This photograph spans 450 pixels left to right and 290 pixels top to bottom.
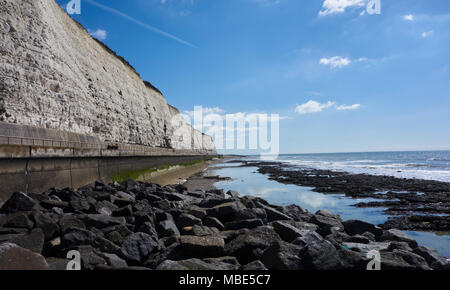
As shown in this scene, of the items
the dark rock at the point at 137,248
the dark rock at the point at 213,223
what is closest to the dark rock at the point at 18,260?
the dark rock at the point at 137,248

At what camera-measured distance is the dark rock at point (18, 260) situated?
2492 mm

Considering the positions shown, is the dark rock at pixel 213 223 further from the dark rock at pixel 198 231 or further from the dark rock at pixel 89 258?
the dark rock at pixel 89 258

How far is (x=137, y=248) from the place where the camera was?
10.9ft

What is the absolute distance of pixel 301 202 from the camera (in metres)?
11.0

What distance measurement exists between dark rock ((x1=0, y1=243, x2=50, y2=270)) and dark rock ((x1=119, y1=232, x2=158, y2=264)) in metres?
0.82

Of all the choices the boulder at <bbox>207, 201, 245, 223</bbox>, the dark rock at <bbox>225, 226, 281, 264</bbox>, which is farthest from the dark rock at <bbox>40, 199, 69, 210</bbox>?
the dark rock at <bbox>225, 226, 281, 264</bbox>

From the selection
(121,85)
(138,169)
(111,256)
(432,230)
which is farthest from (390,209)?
(121,85)

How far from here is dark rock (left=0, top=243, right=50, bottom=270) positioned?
2.49 meters

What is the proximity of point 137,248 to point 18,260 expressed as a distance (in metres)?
1.20

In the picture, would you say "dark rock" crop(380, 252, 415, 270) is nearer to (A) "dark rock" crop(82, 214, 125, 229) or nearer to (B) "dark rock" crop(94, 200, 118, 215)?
(A) "dark rock" crop(82, 214, 125, 229)

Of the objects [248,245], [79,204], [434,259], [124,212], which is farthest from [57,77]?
[434,259]

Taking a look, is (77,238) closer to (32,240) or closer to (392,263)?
(32,240)
